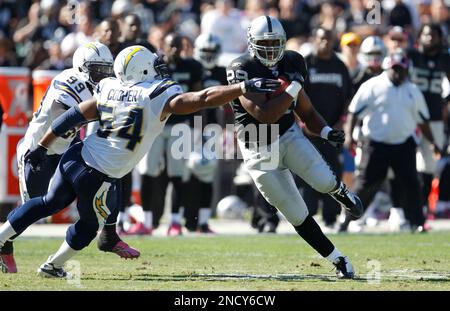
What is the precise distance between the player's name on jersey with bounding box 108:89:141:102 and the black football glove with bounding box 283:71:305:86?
112cm

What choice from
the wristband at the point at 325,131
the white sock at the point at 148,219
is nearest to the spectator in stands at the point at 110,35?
the white sock at the point at 148,219

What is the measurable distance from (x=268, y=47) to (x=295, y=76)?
306 millimetres

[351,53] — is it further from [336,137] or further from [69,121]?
[69,121]

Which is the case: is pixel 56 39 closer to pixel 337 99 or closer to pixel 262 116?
pixel 337 99

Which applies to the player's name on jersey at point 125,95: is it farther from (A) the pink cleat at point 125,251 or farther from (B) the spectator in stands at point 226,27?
(B) the spectator in stands at point 226,27

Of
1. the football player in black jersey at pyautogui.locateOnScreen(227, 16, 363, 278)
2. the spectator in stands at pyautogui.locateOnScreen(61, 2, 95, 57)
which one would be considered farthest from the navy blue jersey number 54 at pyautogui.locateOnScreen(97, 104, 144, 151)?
the spectator in stands at pyautogui.locateOnScreen(61, 2, 95, 57)

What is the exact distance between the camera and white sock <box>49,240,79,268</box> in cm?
757

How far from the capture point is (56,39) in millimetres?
15258

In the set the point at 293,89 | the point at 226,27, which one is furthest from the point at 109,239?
the point at 226,27

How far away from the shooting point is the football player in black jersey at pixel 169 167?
1188 centimetres
